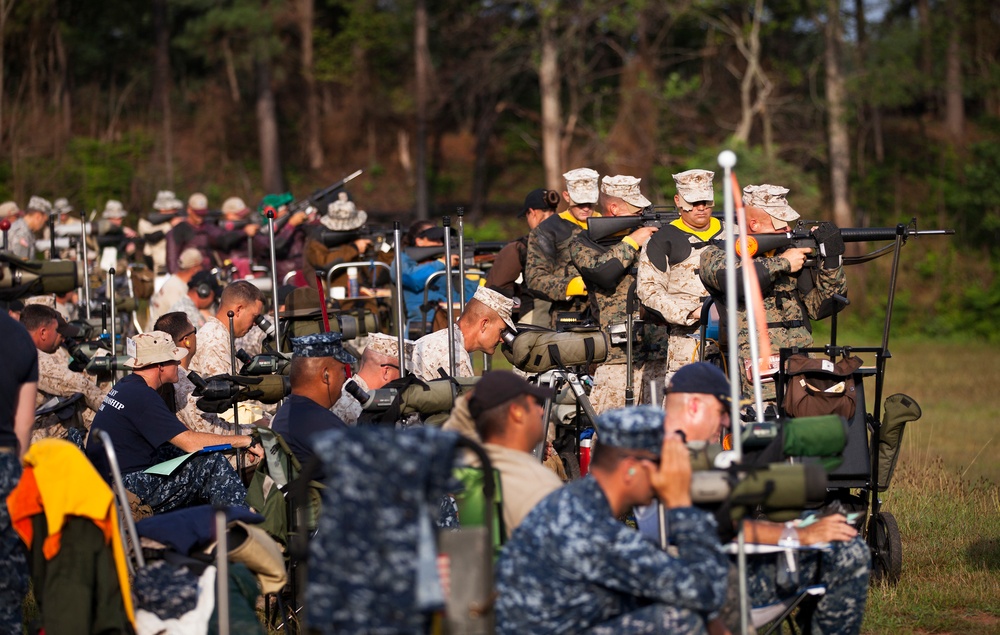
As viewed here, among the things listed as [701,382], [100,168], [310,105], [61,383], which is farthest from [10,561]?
[310,105]

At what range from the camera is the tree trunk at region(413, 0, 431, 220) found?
33.0 m

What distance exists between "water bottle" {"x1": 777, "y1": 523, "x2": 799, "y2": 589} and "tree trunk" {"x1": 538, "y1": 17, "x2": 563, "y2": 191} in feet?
80.4

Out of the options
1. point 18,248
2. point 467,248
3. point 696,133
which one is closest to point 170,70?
point 696,133

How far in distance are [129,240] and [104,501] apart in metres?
13.1

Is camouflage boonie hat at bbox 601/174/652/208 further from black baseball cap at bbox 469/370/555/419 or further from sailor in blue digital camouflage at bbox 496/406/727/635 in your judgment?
sailor in blue digital camouflage at bbox 496/406/727/635

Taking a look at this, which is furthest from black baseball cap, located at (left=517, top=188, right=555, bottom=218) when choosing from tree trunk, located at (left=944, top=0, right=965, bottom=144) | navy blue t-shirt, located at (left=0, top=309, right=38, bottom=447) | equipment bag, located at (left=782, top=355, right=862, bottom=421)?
tree trunk, located at (left=944, top=0, right=965, bottom=144)

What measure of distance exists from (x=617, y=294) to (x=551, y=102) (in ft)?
71.9

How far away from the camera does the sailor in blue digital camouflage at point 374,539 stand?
11.9 ft

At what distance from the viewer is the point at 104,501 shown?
482 cm

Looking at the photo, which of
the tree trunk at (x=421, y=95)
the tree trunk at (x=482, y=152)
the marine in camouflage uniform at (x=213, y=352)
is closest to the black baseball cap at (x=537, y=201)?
the marine in camouflage uniform at (x=213, y=352)

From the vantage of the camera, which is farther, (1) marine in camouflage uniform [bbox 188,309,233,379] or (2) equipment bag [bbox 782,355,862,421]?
(1) marine in camouflage uniform [bbox 188,309,233,379]

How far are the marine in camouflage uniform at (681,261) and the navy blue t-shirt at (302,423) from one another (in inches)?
91.5

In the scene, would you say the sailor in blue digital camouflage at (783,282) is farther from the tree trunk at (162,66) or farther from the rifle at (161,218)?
the tree trunk at (162,66)

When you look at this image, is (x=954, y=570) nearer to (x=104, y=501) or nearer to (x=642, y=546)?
(x=642, y=546)
